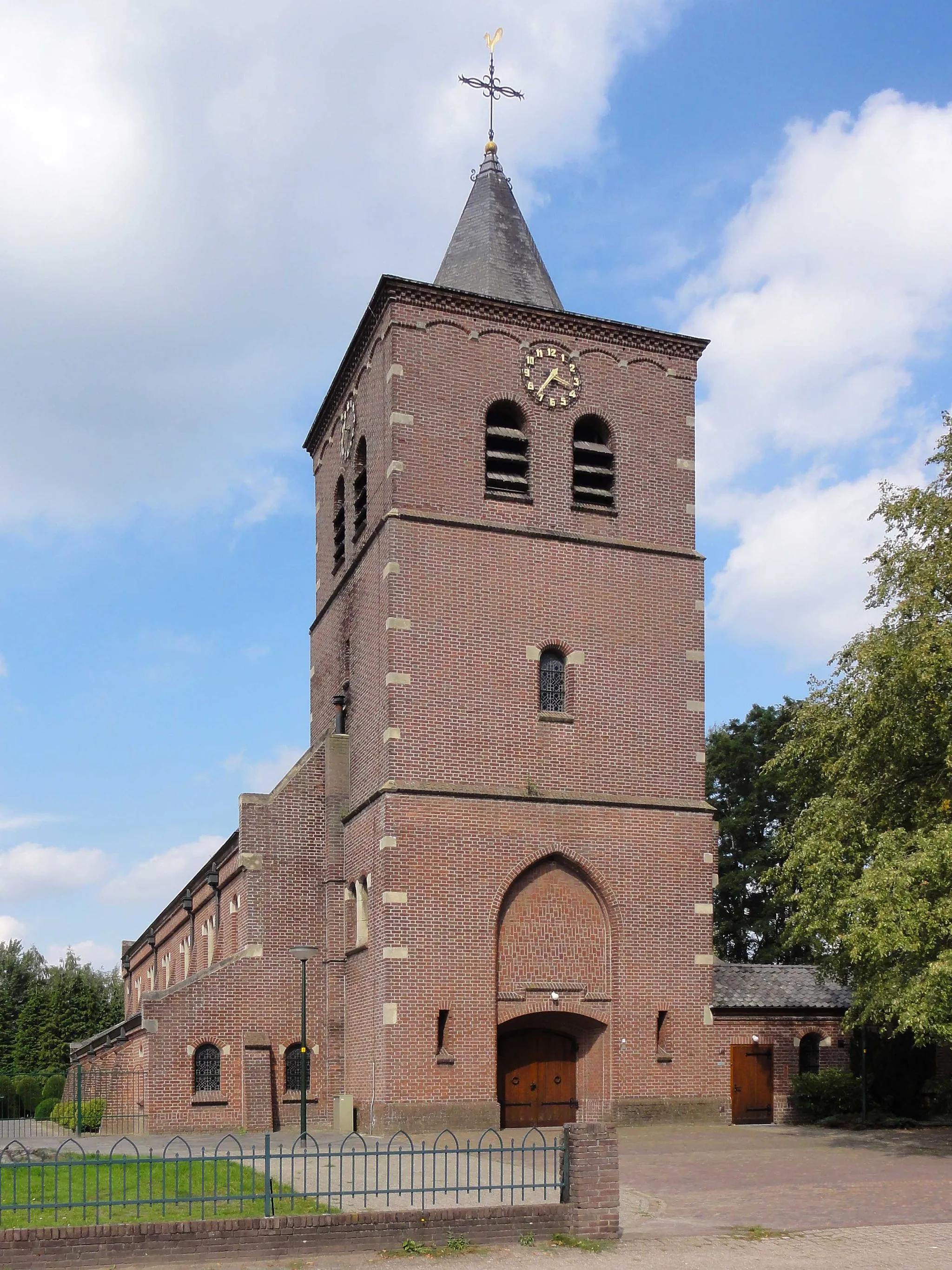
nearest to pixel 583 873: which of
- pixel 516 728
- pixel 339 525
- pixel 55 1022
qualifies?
pixel 516 728

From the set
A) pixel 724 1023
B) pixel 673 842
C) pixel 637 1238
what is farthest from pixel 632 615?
pixel 637 1238

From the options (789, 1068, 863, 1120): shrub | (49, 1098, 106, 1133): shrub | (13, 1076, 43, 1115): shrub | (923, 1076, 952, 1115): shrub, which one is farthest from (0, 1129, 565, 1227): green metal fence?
(13, 1076, 43, 1115): shrub

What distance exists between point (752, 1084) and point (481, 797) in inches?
338

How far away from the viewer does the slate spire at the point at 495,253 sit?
30297mm

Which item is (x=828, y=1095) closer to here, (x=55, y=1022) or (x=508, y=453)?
(x=508, y=453)

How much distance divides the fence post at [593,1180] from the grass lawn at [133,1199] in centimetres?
257

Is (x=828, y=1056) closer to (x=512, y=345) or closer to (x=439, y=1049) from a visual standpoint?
(x=439, y=1049)

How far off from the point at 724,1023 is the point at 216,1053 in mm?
10175

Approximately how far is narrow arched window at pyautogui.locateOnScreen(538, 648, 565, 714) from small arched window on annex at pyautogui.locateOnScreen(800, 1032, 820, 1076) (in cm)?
900

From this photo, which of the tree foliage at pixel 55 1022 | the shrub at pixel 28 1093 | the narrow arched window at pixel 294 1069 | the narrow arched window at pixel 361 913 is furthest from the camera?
the tree foliage at pixel 55 1022

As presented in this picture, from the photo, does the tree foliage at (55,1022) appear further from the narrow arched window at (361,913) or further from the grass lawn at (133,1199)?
the grass lawn at (133,1199)

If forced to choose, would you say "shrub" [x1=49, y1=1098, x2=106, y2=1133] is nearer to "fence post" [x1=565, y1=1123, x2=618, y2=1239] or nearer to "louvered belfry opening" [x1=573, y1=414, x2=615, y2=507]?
"louvered belfry opening" [x1=573, y1=414, x2=615, y2=507]

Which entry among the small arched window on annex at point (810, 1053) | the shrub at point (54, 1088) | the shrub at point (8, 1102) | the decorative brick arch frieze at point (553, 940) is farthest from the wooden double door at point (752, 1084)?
the shrub at point (8, 1102)

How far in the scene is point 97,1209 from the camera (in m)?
13.4
